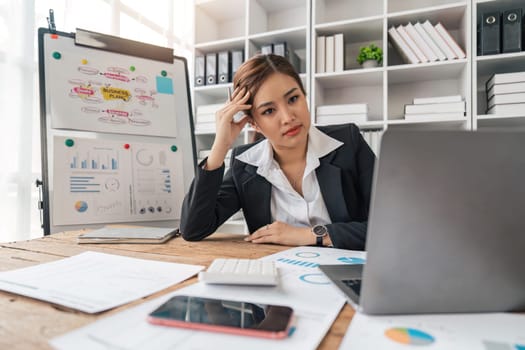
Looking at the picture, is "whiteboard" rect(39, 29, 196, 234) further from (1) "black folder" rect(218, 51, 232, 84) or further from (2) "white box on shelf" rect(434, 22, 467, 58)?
(2) "white box on shelf" rect(434, 22, 467, 58)

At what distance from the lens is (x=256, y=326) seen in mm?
376

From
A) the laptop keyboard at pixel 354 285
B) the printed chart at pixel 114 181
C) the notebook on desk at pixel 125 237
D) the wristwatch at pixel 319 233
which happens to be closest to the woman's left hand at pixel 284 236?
the wristwatch at pixel 319 233

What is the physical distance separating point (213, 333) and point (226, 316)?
0.12ft

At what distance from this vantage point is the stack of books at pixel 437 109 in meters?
2.07

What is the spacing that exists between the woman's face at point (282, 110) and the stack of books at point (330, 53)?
1308 millimetres

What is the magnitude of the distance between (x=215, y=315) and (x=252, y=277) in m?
0.13

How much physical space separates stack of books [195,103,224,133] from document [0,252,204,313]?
79.4 inches

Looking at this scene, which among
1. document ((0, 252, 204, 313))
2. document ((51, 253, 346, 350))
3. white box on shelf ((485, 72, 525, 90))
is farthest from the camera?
white box on shelf ((485, 72, 525, 90))

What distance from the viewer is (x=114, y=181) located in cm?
133

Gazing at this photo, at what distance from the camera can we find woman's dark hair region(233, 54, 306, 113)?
1.14 metres

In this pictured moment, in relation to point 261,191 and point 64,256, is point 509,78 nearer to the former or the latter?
point 261,191

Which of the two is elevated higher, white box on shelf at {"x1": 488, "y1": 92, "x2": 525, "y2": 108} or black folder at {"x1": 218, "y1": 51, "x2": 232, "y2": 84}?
black folder at {"x1": 218, "y1": 51, "x2": 232, "y2": 84}

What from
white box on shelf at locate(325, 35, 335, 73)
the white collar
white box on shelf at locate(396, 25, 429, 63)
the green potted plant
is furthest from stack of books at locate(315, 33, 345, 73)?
the white collar

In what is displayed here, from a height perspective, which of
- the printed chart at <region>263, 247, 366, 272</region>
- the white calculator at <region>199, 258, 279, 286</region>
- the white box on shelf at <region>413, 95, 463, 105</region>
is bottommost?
the printed chart at <region>263, 247, 366, 272</region>
